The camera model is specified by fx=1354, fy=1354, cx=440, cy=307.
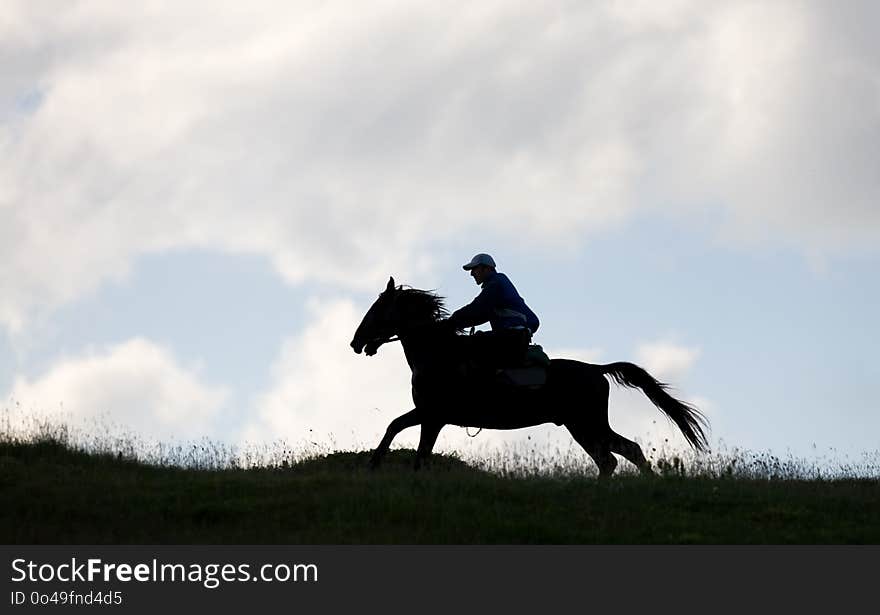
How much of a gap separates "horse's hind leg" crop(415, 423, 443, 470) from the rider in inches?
48.4

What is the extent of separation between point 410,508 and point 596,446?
4942 millimetres

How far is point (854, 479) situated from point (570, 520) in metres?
6.14

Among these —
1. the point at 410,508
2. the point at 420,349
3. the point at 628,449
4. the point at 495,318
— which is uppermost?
the point at 495,318

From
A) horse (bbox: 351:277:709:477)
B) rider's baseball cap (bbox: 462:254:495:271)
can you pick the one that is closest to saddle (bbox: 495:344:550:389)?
horse (bbox: 351:277:709:477)

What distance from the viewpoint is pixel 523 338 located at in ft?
63.6

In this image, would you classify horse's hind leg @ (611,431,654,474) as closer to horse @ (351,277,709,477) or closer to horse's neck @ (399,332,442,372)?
horse @ (351,277,709,477)

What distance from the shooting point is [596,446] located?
64.8 ft

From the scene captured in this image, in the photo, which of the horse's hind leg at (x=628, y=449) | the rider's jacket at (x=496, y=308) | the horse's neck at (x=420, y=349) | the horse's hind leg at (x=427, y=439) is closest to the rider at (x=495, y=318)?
the rider's jacket at (x=496, y=308)

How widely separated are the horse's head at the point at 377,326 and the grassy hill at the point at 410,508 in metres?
1.95

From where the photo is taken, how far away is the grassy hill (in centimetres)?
1477

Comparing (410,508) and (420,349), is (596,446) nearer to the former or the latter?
(420,349)

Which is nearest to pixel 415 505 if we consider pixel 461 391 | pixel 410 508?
pixel 410 508
